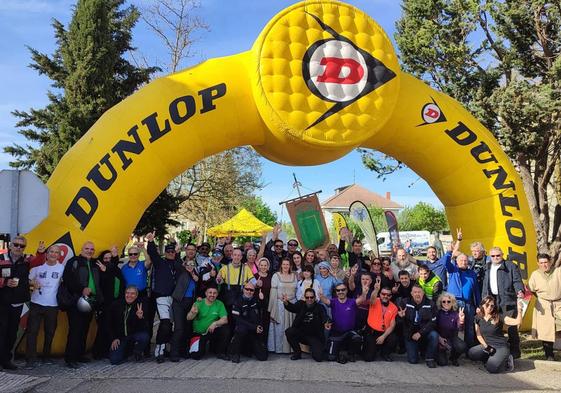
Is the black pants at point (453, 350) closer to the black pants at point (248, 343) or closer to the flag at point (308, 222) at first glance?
the black pants at point (248, 343)

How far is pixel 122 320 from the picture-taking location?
650 centimetres

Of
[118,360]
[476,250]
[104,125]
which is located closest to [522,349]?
[476,250]

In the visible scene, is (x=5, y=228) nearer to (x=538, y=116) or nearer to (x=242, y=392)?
(x=242, y=392)

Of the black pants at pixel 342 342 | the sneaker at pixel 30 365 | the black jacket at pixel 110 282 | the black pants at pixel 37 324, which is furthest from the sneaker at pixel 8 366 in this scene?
the black pants at pixel 342 342

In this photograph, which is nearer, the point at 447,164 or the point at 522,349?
the point at 522,349

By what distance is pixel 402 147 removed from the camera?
851 cm

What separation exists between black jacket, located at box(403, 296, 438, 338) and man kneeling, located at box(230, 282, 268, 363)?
185 cm

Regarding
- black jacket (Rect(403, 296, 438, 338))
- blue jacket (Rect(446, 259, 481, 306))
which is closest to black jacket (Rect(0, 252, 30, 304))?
black jacket (Rect(403, 296, 438, 338))

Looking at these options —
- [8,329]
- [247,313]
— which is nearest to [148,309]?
[247,313]

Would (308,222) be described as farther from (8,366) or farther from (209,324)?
(8,366)

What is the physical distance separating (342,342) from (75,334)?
10.8 ft

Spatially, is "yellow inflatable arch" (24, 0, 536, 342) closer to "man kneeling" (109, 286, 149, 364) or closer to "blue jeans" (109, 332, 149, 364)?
"man kneeling" (109, 286, 149, 364)

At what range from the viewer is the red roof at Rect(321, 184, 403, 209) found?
265 ft

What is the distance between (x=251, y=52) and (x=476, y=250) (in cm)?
423
